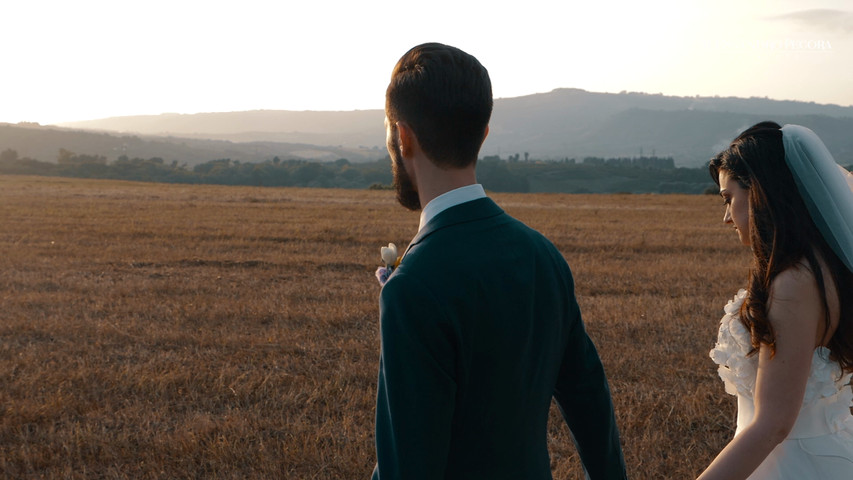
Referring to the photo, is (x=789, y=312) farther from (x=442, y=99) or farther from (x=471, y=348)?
(x=442, y=99)

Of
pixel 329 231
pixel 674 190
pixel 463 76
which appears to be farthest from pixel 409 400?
pixel 674 190

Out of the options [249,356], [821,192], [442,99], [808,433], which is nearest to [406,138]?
[442,99]

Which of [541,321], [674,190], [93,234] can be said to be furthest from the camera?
[674,190]

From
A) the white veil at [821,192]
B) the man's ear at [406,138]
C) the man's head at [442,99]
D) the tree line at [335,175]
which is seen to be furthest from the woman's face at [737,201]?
the tree line at [335,175]

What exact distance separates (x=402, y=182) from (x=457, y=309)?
418mm

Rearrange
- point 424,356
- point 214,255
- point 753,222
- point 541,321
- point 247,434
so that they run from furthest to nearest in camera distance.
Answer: point 214,255
point 247,434
point 753,222
point 541,321
point 424,356

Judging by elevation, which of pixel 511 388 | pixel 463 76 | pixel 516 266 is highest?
pixel 463 76

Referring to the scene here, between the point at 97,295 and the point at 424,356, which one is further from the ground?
the point at 424,356

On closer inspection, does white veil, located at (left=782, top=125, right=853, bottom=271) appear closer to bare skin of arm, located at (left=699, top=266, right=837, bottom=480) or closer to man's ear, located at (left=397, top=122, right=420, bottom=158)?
bare skin of arm, located at (left=699, top=266, right=837, bottom=480)

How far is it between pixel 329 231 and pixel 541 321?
17645 millimetres

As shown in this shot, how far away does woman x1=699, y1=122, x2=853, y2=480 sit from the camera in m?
2.17

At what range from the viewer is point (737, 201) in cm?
245

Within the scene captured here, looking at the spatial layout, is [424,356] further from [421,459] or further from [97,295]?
[97,295]

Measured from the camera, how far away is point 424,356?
63.7 inches
